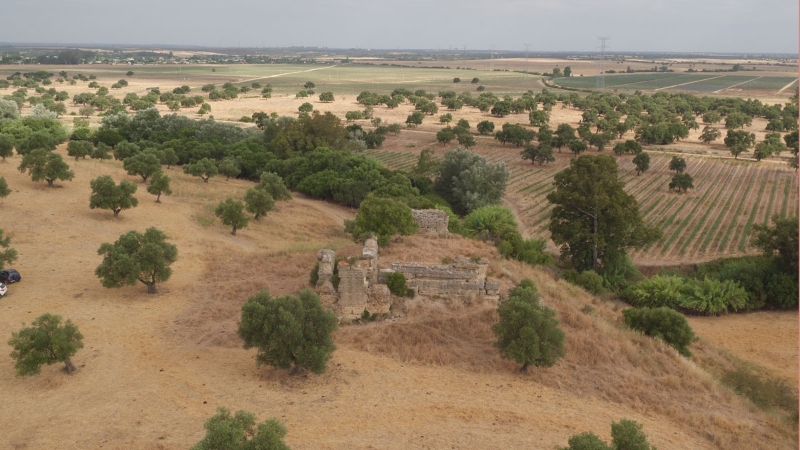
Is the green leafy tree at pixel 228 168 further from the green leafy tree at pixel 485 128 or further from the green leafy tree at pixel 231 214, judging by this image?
the green leafy tree at pixel 485 128

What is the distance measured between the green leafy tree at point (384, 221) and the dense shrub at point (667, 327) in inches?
467

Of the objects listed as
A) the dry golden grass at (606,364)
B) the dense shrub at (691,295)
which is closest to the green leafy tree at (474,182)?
the dense shrub at (691,295)

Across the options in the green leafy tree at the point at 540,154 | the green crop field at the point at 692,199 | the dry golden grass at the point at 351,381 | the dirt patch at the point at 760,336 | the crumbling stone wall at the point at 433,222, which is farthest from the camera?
the green leafy tree at the point at 540,154

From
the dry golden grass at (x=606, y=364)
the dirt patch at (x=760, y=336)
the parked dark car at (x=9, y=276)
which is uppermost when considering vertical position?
the parked dark car at (x=9, y=276)

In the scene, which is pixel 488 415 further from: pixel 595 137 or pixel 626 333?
pixel 595 137

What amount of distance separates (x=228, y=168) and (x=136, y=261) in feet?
99.1

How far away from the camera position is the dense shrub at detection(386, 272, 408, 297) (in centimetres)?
2231

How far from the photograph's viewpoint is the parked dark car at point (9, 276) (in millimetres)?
24562

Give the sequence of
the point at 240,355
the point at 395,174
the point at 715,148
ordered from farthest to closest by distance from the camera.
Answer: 1. the point at 715,148
2. the point at 395,174
3. the point at 240,355

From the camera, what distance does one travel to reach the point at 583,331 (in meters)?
21.5

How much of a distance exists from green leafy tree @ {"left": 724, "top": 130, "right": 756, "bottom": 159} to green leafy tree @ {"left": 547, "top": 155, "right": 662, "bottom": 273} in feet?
166

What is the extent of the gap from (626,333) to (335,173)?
33222 millimetres

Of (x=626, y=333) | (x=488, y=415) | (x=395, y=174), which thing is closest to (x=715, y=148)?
(x=395, y=174)

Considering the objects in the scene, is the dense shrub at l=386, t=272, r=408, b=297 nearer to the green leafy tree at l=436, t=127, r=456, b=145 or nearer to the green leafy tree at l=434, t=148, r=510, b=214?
the green leafy tree at l=434, t=148, r=510, b=214
